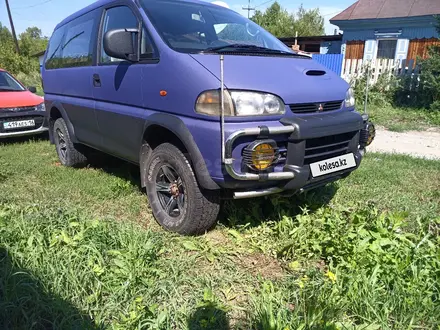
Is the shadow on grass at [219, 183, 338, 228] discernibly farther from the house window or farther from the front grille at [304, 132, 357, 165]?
the house window

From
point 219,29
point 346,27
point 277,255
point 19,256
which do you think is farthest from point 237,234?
point 346,27

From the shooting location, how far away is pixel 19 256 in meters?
2.53

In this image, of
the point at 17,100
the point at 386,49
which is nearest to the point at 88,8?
the point at 17,100

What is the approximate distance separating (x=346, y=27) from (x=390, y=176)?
1515 cm

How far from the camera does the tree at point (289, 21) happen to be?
3950 cm

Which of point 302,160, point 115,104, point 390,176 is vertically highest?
point 115,104

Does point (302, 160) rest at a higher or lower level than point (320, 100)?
lower

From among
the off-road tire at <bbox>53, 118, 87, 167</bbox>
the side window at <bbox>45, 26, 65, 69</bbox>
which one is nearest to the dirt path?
the off-road tire at <bbox>53, 118, 87, 167</bbox>

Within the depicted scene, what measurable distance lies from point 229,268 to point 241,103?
47.0 inches

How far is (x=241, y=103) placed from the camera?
8.21 ft

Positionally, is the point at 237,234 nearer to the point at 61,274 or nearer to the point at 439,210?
the point at 61,274

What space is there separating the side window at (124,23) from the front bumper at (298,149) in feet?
4.10

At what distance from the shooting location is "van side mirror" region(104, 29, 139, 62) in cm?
296

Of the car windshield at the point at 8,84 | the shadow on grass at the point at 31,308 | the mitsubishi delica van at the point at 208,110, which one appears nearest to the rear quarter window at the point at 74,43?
the mitsubishi delica van at the point at 208,110
